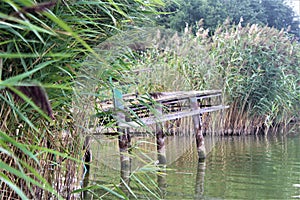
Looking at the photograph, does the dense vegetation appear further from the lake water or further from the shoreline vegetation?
the lake water

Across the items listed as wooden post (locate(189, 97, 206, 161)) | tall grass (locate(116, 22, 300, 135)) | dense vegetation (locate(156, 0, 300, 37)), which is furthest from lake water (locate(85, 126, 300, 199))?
dense vegetation (locate(156, 0, 300, 37))

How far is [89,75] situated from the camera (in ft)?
7.09

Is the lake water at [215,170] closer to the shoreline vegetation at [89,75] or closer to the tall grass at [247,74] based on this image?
the shoreline vegetation at [89,75]

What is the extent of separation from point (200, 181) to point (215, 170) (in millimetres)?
768

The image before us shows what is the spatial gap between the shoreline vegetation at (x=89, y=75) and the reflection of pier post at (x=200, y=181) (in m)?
1.14

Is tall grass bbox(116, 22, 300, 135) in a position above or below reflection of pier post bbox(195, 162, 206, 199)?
above

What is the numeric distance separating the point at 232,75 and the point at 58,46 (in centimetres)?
863

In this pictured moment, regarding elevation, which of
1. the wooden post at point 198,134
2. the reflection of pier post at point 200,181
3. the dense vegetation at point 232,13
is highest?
the dense vegetation at point 232,13

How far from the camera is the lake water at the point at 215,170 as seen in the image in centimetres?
375

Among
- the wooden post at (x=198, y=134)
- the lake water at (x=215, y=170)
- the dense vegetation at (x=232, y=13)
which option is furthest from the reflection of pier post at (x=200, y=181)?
the dense vegetation at (x=232, y=13)

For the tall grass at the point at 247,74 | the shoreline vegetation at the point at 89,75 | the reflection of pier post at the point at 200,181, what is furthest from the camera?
the tall grass at the point at 247,74

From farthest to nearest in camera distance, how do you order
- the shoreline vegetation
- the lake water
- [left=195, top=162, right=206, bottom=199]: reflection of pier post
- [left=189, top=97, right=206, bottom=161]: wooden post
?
[left=189, top=97, right=206, bottom=161]: wooden post < [left=195, top=162, right=206, bottom=199]: reflection of pier post < the lake water < the shoreline vegetation

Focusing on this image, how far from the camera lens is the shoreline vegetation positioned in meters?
1.39

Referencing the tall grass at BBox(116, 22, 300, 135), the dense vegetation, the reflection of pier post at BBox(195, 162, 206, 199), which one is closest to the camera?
the reflection of pier post at BBox(195, 162, 206, 199)
